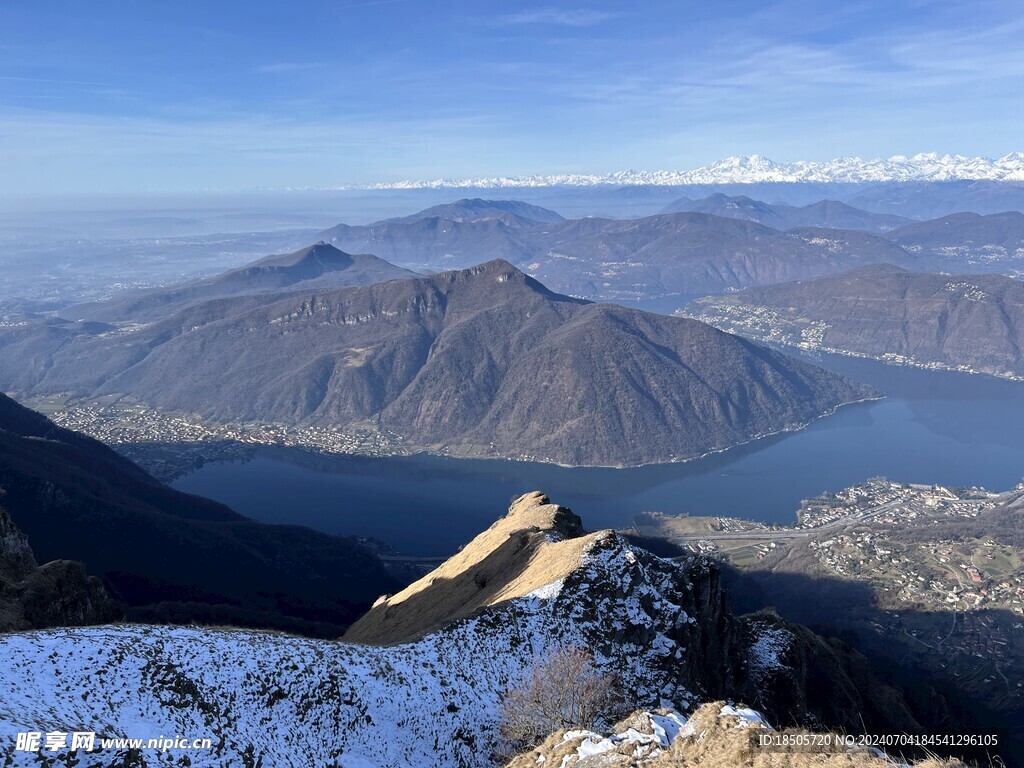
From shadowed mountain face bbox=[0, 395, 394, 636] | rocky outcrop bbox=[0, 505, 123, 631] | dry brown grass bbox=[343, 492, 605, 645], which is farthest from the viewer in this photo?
shadowed mountain face bbox=[0, 395, 394, 636]

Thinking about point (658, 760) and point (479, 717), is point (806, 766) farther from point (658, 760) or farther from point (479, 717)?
point (479, 717)

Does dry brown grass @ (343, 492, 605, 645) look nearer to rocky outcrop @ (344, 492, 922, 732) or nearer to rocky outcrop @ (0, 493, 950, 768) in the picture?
rocky outcrop @ (344, 492, 922, 732)

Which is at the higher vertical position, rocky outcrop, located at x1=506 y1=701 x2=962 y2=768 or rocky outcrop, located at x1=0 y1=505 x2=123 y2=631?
rocky outcrop, located at x1=506 y1=701 x2=962 y2=768

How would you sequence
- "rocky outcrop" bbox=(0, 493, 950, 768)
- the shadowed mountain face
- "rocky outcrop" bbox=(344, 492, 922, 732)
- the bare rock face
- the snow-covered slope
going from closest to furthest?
the snow-covered slope < "rocky outcrop" bbox=(0, 493, 950, 768) < "rocky outcrop" bbox=(344, 492, 922, 732) < the bare rock face < the shadowed mountain face

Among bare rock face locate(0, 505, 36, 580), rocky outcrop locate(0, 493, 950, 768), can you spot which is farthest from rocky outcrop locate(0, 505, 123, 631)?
rocky outcrop locate(0, 493, 950, 768)

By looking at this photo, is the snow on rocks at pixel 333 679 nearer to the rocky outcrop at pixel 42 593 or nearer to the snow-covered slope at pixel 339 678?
the snow-covered slope at pixel 339 678

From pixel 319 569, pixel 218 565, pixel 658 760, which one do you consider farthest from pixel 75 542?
pixel 658 760
